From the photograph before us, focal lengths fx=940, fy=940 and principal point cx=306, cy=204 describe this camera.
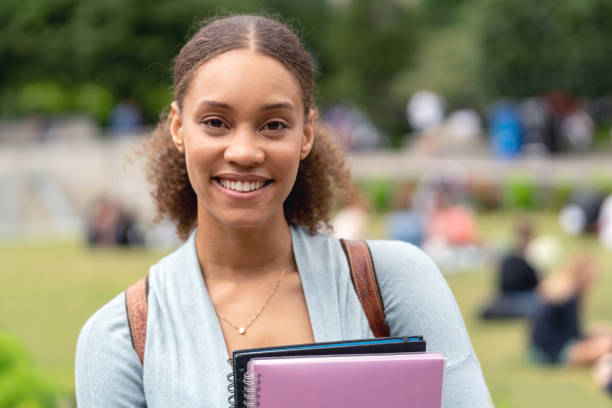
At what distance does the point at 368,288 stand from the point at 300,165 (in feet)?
1.54

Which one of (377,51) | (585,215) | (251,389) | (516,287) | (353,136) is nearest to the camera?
(251,389)

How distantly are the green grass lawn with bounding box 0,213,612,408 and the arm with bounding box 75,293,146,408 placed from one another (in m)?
4.40

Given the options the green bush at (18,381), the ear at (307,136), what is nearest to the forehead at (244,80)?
the ear at (307,136)

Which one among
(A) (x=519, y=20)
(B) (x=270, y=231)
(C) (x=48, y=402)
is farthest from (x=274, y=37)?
(A) (x=519, y=20)

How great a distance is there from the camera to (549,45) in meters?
23.1

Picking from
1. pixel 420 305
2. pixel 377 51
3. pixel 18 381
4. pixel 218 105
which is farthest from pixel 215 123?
pixel 377 51

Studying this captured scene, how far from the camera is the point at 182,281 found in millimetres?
2287

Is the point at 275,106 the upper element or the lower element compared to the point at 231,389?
upper

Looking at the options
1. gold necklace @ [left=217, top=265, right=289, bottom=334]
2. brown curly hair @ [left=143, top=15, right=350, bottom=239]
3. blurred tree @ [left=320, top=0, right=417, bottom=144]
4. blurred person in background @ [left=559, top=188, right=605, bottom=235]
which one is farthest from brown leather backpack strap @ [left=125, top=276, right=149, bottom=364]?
blurred tree @ [left=320, top=0, right=417, bottom=144]

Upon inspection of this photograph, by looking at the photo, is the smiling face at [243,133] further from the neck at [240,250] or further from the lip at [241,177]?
the neck at [240,250]

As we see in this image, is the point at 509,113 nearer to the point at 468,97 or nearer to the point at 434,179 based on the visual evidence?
the point at 434,179

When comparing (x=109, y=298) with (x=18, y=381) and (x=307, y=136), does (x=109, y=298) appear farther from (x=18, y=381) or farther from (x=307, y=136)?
(x=307, y=136)

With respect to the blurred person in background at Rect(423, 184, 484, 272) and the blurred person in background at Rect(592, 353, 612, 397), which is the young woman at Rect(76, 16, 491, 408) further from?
the blurred person in background at Rect(423, 184, 484, 272)

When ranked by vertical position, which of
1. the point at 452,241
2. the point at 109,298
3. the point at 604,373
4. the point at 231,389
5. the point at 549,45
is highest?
the point at 549,45
